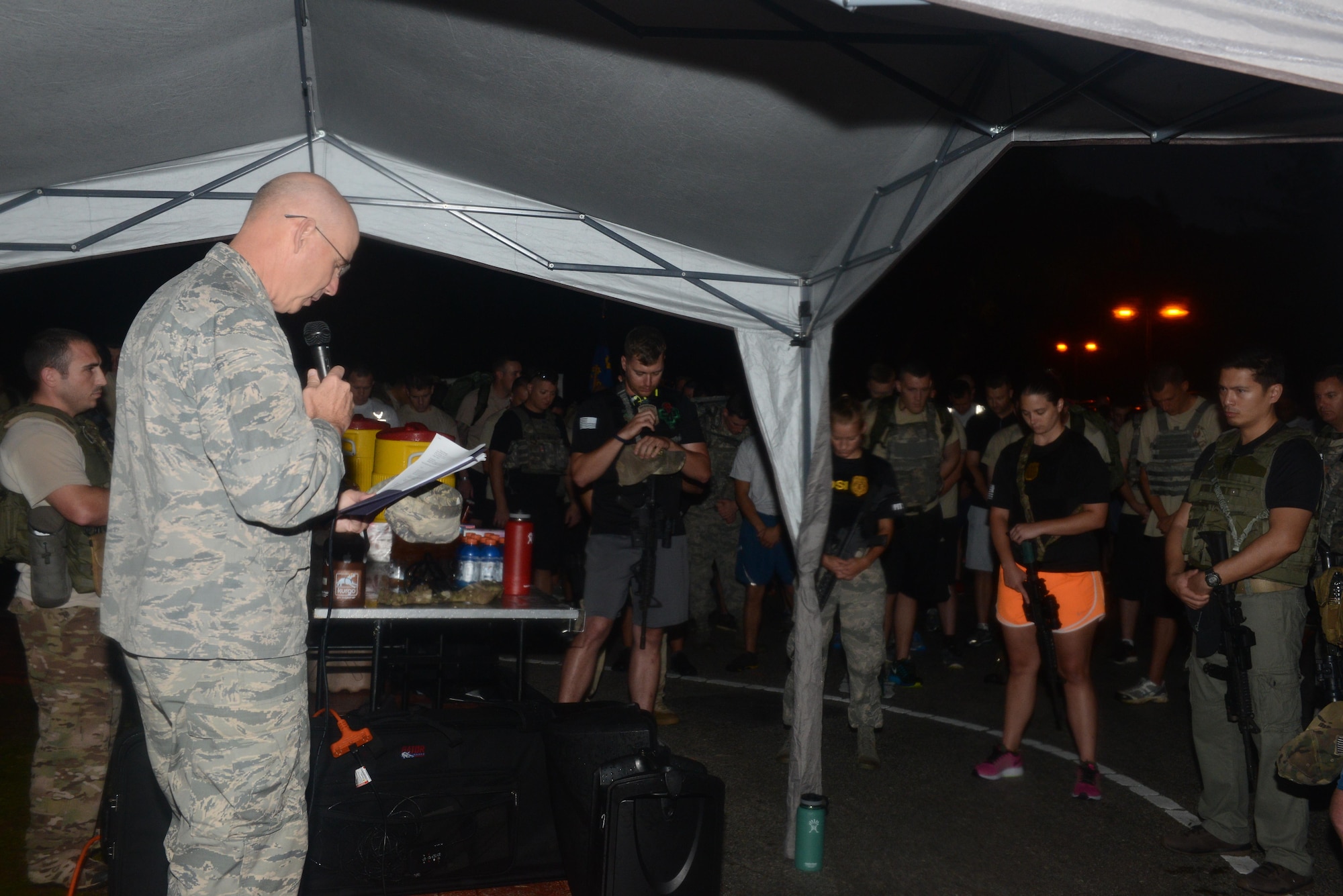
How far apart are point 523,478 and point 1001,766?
4084 mm

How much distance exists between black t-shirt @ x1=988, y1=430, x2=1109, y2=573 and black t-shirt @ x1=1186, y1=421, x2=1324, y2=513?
1064 mm

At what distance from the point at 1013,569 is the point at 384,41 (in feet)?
12.5

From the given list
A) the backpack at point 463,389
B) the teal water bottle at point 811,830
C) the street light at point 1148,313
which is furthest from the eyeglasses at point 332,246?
the street light at point 1148,313

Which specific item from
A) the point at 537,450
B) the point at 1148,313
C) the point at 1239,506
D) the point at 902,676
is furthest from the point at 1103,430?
the point at 1148,313

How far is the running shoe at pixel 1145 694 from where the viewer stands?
6.71 meters

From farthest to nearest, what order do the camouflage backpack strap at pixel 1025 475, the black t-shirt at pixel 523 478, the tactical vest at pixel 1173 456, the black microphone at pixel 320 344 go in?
the black t-shirt at pixel 523 478
the tactical vest at pixel 1173 456
the camouflage backpack strap at pixel 1025 475
the black microphone at pixel 320 344

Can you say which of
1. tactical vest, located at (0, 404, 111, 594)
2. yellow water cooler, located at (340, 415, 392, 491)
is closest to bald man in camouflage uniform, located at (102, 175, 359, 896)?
tactical vest, located at (0, 404, 111, 594)

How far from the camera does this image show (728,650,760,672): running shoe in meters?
7.59

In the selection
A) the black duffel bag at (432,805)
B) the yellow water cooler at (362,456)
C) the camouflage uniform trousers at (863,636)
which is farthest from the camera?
the camouflage uniform trousers at (863,636)

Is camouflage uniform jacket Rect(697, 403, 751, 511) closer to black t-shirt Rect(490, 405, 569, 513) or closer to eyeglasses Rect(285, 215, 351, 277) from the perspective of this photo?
black t-shirt Rect(490, 405, 569, 513)

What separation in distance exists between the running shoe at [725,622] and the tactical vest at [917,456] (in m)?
2.73

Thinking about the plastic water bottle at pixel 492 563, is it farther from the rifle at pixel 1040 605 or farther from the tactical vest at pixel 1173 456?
the tactical vest at pixel 1173 456

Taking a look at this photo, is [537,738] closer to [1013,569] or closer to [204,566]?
[204,566]

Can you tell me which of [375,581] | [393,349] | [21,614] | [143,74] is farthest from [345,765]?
[393,349]
